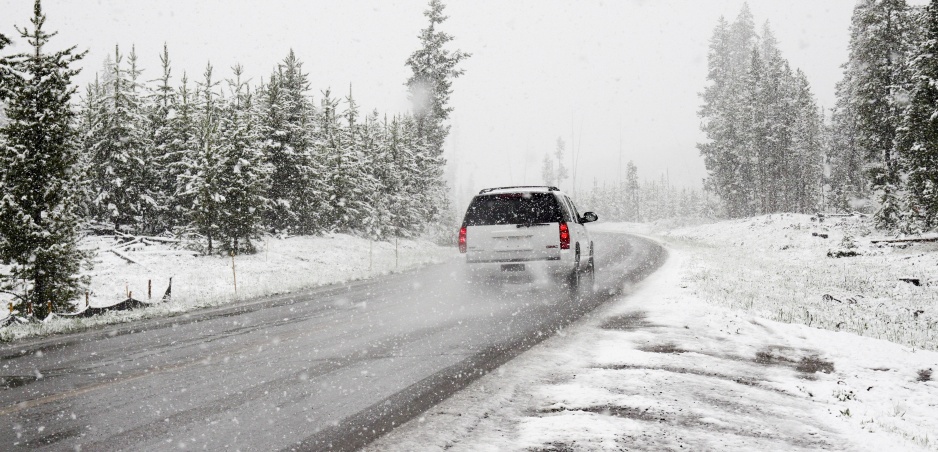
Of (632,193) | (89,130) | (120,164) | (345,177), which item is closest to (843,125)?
(345,177)

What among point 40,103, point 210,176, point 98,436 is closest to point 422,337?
point 98,436

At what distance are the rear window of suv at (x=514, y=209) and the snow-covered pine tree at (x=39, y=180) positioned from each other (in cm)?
1057

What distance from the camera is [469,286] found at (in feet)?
39.6

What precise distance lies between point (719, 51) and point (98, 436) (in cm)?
5952

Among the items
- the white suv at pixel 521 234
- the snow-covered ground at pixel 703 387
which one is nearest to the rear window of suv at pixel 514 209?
the white suv at pixel 521 234

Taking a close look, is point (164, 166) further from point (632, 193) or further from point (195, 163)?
point (632, 193)

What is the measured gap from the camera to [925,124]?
19.1 metres

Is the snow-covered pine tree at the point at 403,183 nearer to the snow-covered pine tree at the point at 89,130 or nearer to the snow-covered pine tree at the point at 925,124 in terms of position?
the snow-covered pine tree at the point at 89,130

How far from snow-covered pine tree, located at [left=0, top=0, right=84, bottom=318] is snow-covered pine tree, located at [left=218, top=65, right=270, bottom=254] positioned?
8.02 metres

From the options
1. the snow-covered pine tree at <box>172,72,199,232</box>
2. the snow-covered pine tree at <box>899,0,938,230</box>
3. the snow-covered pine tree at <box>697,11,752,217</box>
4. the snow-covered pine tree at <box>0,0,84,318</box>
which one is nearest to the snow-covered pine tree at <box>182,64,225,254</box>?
the snow-covered pine tree at <box>172,72,199,232</box>

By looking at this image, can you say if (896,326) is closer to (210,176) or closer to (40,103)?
(40,103)

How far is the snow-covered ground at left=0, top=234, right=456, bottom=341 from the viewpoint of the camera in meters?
15.4

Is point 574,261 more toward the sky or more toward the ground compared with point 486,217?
more toward the ground

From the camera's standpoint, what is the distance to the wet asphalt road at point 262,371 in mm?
3916
